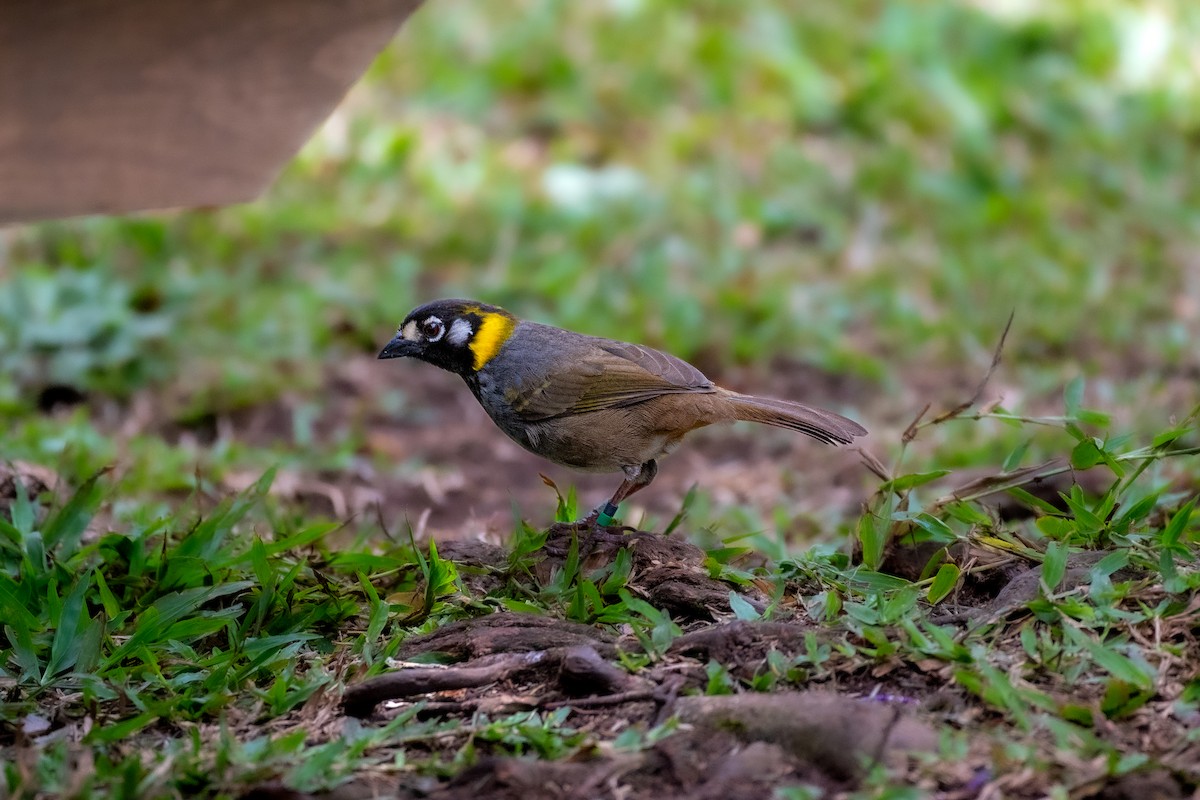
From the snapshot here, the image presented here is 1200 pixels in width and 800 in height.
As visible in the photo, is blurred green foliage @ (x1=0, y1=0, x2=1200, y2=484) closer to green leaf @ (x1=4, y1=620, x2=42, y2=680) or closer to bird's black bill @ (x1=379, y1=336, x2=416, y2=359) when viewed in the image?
bird's black bill @ (x1=379, y1=336, x2=416, y2=359)

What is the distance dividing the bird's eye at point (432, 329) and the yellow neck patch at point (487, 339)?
0.38 ft

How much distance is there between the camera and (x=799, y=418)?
4312mm

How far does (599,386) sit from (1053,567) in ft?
5.79

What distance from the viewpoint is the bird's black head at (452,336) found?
4.75 meters

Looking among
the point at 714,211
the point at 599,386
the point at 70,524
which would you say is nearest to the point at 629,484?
the point at 599,386

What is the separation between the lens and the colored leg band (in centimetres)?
420

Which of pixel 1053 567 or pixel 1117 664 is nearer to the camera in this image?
pixel 1117 664

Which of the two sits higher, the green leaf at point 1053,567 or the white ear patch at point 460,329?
the white ear patch at point 460,329

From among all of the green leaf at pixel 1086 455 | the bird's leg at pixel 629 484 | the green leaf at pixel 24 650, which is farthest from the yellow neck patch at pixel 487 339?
the green leaf at pixel 1086 455

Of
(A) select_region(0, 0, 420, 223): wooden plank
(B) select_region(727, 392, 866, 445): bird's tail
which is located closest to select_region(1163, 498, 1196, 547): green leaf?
(B) select_region(727, 392, 866, 445): bird's tail

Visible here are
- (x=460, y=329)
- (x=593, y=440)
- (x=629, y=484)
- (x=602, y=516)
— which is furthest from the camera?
(x=460, y=329)

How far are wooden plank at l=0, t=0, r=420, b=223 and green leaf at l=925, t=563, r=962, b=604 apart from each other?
2.96 m

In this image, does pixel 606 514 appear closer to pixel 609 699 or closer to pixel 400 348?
pixel 400 348

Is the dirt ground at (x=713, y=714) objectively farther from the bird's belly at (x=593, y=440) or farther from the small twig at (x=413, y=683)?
the bird's belly at (x=593, y=440)
